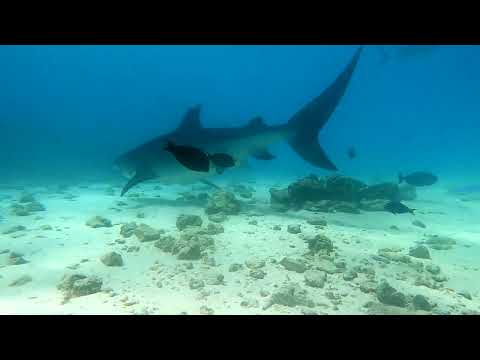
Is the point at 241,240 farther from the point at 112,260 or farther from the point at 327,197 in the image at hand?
the point at 327,197

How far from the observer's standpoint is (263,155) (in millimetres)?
8297

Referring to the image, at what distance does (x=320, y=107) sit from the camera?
28.7 feet

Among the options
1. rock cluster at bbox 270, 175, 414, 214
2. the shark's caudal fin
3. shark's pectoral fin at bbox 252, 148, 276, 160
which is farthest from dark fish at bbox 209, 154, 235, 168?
rock cluster at bbox 270, 175, 414, 214

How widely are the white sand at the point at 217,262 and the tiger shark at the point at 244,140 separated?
4.09ft

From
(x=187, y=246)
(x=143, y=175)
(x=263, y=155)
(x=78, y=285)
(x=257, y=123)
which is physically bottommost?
(x=78, y=285)

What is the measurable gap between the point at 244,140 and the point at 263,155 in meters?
1.19

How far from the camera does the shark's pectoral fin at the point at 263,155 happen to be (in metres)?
8.10

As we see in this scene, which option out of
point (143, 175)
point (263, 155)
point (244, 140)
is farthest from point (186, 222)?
point (143, 175)

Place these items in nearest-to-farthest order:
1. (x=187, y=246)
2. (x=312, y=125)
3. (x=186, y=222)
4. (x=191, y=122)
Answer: (x=187, y=246)
(x=186, y=222)
(x=312, y=125)
(x=191, y=122)

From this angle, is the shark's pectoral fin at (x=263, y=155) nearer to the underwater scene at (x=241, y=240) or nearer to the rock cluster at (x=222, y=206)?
the underwater scene at (x=241, y=240)
